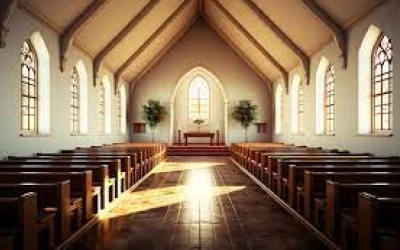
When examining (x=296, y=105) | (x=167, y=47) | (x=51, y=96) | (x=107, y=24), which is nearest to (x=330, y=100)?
(x=296, y=105)

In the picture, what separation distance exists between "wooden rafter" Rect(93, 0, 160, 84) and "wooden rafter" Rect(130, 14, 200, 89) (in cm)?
550

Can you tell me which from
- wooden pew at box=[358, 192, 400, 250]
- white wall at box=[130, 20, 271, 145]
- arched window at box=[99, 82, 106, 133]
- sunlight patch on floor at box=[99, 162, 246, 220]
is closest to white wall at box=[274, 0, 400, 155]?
sunlight patch on floor at box=[99, 162, 246, 220]

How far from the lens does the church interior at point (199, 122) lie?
4180 mm

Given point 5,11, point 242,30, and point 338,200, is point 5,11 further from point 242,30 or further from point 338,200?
point 242,30

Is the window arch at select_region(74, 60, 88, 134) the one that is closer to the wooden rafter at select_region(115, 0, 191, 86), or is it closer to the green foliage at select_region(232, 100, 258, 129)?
the wooden rafter at select_region(115, 0, 191, 86)

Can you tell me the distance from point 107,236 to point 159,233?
0.58 metres

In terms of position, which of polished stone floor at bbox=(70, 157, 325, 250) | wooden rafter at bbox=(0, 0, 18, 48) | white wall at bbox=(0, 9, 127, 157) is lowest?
polished stone floor at bbox=(70, 157, 325, 250)

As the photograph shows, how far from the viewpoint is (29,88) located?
9156mm

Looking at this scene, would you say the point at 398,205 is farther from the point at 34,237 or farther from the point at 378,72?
the point at 378,72

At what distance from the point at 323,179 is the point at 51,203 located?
122 inches

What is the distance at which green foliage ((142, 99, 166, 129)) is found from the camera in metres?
19.1

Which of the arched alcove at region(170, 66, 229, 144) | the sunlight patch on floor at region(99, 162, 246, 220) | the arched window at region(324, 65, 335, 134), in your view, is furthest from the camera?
the arched alcove at region(170, 66, 229, 144)

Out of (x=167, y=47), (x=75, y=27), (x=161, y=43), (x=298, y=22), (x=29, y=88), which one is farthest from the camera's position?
(x=167, y=47)

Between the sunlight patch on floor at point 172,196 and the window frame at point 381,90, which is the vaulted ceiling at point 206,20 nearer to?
the window frame at point 381,90
